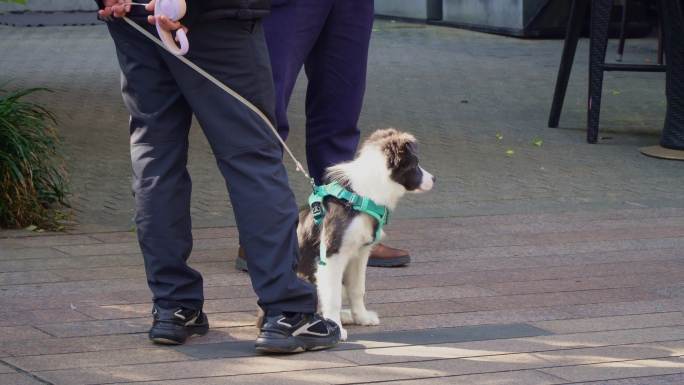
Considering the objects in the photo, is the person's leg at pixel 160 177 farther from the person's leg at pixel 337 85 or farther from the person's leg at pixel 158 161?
the person's leg at pixel 337 85

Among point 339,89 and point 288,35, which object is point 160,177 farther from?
point 339,89

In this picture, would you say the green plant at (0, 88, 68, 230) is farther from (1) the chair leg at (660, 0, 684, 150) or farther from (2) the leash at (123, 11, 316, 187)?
(1) the chair leg at (660, 0, 684, 150)

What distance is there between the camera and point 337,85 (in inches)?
221

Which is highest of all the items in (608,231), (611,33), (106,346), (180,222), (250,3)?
(250,3)

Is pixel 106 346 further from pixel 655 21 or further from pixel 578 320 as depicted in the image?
pixel 655 21

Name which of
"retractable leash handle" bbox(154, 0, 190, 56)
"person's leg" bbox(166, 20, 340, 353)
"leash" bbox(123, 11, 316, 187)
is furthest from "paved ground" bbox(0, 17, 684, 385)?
"retractable leash handle" bbox(154, 0, 190, 56)

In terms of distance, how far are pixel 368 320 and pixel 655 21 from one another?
1467cm

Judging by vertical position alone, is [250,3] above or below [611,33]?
above

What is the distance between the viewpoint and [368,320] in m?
4.75

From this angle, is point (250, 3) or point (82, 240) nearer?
point (250, 3)

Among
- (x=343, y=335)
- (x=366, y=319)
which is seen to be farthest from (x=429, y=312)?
(x=343, y=335)

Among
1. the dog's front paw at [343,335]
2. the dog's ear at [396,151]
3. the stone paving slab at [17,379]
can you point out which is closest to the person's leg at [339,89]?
the dog's ear at [396,151]

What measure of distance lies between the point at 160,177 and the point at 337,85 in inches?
59.5

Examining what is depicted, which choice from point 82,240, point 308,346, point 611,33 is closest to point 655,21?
point 611,33
